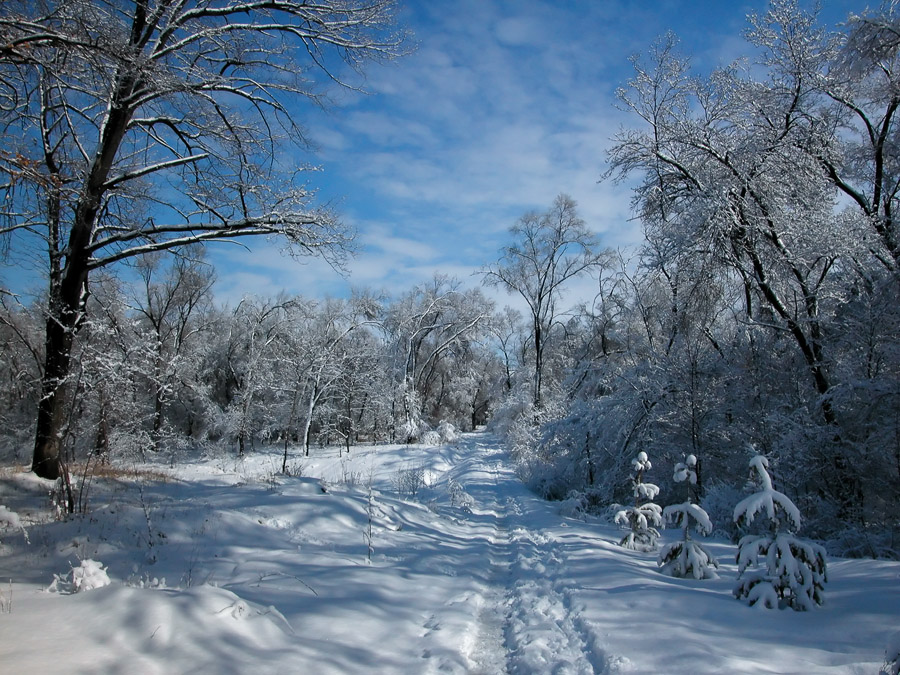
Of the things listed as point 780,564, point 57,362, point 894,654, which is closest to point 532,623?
point 780,564

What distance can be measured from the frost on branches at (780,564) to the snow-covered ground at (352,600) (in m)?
0.16

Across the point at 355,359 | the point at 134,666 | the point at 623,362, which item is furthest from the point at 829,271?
the point at 355,359

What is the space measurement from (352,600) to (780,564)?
3737mm

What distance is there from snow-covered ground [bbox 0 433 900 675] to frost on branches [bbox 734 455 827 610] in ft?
0.51

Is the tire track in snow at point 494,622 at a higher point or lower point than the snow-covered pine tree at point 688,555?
lower

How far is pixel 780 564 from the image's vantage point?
418cm

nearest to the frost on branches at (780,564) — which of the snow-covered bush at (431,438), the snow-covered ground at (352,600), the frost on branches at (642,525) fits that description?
the snow-covered ground at (352,600)

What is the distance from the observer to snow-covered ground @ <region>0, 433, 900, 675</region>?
3021 millimetres

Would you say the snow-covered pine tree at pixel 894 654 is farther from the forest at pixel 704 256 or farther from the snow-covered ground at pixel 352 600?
the forest at pixel 704 256

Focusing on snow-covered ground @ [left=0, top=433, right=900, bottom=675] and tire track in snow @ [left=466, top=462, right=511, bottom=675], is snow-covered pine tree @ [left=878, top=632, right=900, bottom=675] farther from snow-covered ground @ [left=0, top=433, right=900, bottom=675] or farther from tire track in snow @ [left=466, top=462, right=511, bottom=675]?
tire track in snow @ [left=466, top=462, right=511, bottom=675]

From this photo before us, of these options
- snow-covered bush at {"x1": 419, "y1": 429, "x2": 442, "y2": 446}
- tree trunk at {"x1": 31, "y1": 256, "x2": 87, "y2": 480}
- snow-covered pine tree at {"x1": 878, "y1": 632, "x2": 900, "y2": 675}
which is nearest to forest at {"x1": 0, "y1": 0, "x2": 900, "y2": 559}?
tree trunk at {"x1": 31, "y1": 256, "x2": 87, "y2": 480}

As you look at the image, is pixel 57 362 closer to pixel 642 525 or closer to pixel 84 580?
pixel 84 580

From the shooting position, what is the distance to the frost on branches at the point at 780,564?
4.11 meters

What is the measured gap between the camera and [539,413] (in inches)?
Answer: 763
